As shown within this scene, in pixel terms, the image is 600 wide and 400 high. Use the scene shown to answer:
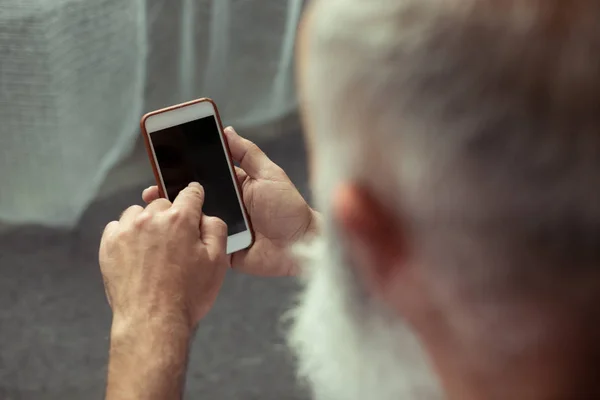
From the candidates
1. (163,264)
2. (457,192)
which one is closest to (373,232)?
(457,192)

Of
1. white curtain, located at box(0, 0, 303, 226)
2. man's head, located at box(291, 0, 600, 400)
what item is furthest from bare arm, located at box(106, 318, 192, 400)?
white curtain, located at box(0, 0, 303, 226)

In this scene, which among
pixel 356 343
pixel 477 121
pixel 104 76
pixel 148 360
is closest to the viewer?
pixel 477 121

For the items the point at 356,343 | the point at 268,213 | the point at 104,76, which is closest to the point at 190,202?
the point at 268,213

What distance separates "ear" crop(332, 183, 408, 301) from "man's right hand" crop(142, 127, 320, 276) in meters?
0.35

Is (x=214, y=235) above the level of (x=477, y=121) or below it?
below

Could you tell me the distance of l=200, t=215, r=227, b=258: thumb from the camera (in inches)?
25.6

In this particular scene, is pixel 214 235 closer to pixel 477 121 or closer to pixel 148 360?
pixel 148 360

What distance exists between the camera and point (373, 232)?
15.0 inches

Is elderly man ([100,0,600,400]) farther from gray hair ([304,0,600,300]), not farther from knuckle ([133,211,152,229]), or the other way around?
knuckle ([133,211,152,229])

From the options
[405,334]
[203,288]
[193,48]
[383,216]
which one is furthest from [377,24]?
[193,48]

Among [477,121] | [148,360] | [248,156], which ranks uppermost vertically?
[477,121]

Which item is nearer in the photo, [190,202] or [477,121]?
[477,121]

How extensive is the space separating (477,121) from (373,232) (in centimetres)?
9

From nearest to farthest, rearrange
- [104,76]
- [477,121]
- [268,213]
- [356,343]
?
[477,121]
[356,343]
[268,213]
[104,76]
